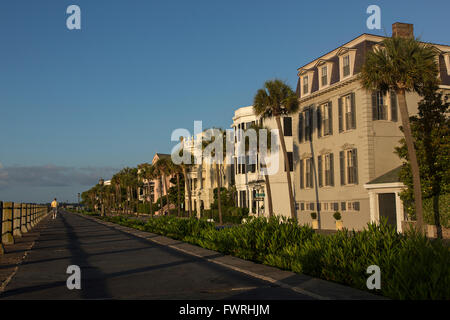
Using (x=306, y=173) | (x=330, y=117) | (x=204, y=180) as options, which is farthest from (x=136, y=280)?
(x=204, y=180)

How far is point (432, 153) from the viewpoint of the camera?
27.5 m

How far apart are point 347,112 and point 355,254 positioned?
25.3 m

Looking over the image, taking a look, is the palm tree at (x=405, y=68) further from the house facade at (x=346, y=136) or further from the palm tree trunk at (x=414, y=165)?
the house facade at (x=346, y=136)

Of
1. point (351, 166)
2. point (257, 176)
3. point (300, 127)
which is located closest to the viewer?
point (351, 166)

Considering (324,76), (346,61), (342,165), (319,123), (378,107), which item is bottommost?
(342,165)

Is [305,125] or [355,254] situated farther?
[305,125]

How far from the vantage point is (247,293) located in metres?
9.59

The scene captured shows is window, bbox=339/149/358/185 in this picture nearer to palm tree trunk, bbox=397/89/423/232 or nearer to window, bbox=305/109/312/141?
window, bbox=305/109/312/141

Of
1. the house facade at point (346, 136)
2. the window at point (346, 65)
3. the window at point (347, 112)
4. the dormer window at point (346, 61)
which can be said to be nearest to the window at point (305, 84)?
the house facade at point (346, 136)

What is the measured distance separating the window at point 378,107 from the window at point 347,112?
1.52 metres

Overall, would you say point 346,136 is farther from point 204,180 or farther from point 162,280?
point 204,180

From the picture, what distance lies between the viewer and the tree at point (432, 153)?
27.1 metres

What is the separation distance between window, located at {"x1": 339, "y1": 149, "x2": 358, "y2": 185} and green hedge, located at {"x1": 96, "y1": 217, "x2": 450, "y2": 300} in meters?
17.8
